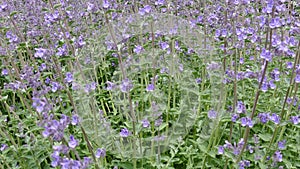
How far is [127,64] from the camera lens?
383 cm

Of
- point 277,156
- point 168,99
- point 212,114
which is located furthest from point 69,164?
point 277,156

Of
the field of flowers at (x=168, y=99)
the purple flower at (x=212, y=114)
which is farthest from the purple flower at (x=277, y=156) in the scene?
the purple flower at (x=212, y=114)

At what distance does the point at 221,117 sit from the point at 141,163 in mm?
878

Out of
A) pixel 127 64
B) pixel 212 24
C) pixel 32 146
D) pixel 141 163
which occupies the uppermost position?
pixel 212 24

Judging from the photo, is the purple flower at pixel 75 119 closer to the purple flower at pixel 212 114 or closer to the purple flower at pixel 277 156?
the purple flower at pixel 212 114

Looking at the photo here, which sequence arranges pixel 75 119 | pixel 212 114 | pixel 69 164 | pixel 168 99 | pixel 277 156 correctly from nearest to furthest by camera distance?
pixel 69 164
pixel 75 119
pixel 277 156
pixel 212 114
pixel 168 99

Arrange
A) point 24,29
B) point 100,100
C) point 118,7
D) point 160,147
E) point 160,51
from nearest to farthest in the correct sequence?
1. point 160,147
2. point 160,51
3. point 100,100
4. point 118,7
5. point 24,29

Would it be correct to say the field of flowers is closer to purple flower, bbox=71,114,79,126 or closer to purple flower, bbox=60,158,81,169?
purple flower, bbox=71,114,79,126

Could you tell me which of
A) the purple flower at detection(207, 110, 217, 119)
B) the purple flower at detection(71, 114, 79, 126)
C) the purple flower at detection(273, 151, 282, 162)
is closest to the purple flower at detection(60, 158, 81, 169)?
the purple flower at detection(71, 114, 79, 126)

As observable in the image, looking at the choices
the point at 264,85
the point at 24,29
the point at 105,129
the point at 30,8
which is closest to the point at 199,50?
the point at 264,85

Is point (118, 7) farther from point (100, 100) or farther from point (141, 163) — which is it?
point (141, 163)

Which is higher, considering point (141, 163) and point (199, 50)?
point (199, 50)

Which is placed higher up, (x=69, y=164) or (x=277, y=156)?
(x=69, y=164)

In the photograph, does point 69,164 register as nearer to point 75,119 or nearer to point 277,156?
point 75,119
